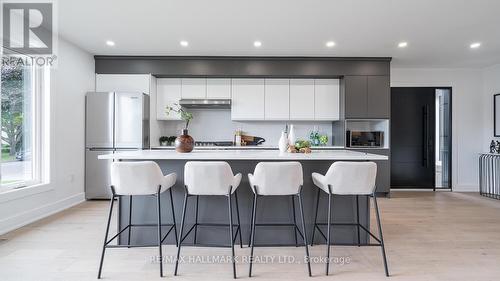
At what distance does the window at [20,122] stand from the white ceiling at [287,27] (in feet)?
2.42

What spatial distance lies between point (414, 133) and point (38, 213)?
6.42 metres

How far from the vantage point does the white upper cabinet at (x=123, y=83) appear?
15.8 ft

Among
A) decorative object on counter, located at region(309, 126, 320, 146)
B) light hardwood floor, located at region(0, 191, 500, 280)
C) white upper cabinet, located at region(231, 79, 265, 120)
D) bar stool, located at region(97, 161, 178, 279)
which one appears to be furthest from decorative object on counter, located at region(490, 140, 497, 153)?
bar stool, located at region(97, 161, 178, 279)

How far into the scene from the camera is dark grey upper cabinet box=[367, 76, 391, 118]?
486 cm

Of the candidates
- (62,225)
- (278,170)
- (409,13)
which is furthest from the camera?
(62,225)

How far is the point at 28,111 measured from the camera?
3.59 m

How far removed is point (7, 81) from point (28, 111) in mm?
464

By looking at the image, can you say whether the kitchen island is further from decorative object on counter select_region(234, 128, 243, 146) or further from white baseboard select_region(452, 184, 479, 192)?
white baseboard select_region(452, 184, 479, 192)

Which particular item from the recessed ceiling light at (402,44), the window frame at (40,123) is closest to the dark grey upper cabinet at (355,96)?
the recessed ceiling light at (402,44)

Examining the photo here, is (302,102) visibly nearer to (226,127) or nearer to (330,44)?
(330,44)

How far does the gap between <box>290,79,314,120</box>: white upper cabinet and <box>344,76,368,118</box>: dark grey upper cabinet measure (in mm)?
610

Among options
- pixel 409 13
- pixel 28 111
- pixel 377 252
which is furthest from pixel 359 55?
pixel 28 111

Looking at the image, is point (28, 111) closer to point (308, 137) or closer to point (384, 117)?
point (308, 137)

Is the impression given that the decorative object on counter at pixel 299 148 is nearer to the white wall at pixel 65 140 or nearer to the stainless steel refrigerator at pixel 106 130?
the stainless steel refrigerator at pixel 106 130
